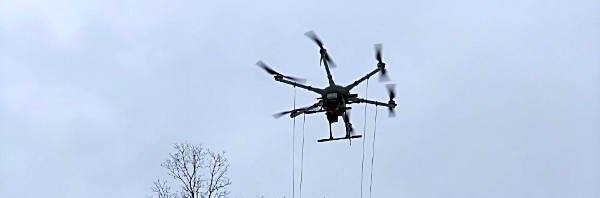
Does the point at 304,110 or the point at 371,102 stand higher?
the point at 371,102

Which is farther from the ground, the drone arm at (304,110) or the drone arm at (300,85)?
the drone arm at (300,85)

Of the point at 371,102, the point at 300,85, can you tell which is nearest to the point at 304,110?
the point at 300,85

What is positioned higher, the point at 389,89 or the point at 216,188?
the point at 389,89

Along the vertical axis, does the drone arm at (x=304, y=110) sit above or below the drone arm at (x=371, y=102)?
below

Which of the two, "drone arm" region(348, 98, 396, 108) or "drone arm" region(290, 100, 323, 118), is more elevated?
"drone arm" region(348, 98, 396, 108)

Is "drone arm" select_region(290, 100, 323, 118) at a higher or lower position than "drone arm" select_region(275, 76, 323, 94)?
lower

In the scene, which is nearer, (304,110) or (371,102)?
(304,110)

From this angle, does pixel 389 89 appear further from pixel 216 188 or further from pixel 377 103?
pixel 216 188

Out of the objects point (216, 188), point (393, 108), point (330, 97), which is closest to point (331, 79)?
point (330, 97)

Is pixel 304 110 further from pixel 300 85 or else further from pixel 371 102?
pixel 371 102

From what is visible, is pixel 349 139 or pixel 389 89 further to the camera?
pixel 389 89
